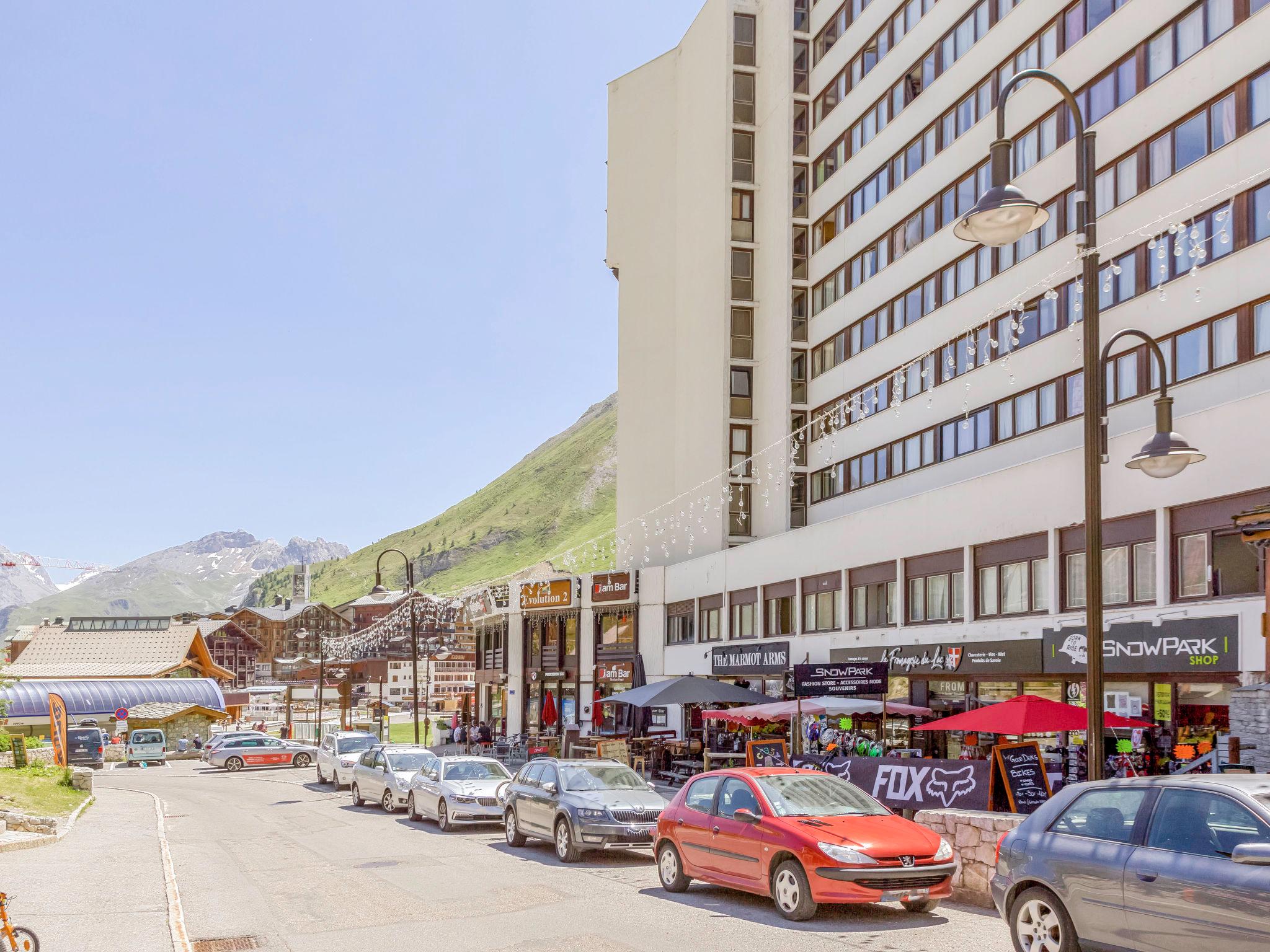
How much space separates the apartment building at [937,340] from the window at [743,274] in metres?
0.16

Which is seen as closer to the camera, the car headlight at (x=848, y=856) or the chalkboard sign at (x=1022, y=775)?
the car headlight at (x=848, y=856)

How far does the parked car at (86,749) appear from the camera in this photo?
55.7 m

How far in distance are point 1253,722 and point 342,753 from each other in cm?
2915

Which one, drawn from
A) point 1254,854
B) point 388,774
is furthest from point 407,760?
point 1254,854

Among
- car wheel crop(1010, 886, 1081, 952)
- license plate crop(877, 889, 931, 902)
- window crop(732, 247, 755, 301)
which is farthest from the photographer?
window crop(732, 247, 755, 301)

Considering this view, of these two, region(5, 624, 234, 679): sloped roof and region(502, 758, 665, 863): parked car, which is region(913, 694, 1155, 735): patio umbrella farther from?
region(5, 624, 234, 679): sloped roof

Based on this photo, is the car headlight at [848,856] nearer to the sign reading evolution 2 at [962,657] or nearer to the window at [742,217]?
the sign reading evolution 2 at [962,657]

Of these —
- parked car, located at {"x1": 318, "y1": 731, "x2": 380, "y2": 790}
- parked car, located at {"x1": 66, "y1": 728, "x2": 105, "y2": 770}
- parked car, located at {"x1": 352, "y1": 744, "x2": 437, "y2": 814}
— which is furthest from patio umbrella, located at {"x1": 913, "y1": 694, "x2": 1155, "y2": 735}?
parked car, located at {"x1": 66, "y1": 728, "x2": 105, "y2": 770}

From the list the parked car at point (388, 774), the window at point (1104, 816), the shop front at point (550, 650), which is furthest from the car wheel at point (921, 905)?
the shop front at point (550, 650)

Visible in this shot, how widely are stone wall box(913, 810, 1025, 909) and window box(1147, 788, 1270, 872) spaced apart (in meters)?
4.35

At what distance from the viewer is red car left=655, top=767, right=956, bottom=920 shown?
1248 cm

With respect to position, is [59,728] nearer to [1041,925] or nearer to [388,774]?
[388,774]

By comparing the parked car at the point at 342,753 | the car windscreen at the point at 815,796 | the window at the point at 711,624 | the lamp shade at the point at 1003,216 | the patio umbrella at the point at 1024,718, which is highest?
the lamp shade at the point at 1003,216

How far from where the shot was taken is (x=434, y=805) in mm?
24156
